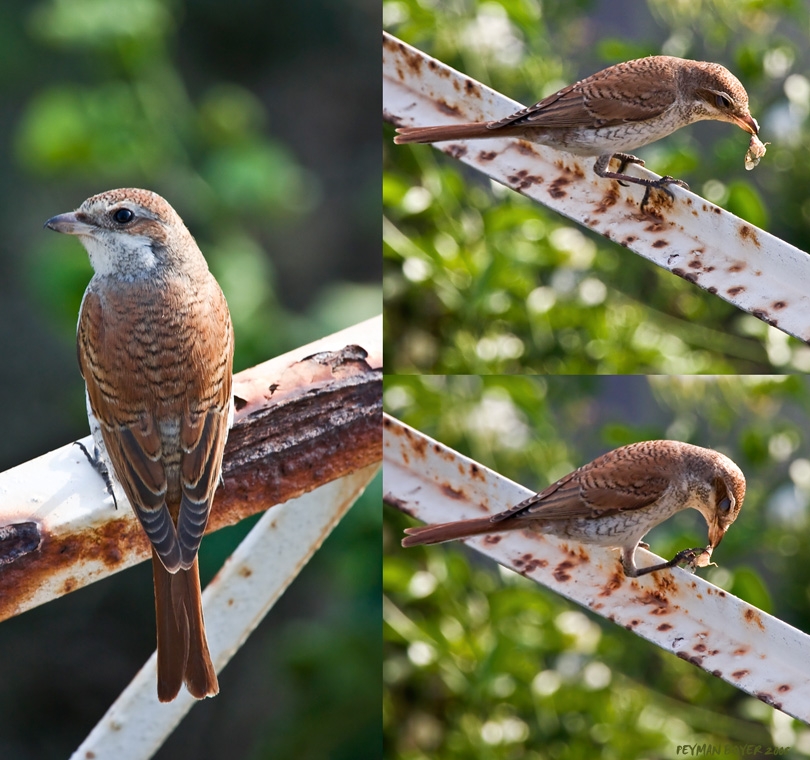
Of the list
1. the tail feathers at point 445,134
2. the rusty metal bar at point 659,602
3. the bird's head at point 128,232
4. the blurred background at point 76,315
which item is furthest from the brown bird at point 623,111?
the blurred background at point 76,315

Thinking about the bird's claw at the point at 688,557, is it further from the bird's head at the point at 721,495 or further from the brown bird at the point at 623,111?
the brown bird at the point at 623,111

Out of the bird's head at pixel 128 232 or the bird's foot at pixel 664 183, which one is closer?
the bird's head at pixel 128 232

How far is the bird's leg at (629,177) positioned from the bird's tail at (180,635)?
660 millimetres

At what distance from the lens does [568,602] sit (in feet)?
4.92

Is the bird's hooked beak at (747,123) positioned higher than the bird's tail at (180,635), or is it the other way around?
the bird's hooked beak at (747,123)

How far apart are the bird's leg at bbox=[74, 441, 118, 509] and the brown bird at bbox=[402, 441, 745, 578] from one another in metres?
0.36

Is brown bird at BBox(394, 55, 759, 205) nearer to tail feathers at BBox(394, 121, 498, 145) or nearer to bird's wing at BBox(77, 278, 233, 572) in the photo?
tail feathers at BBox(394, 121, 498, 145)

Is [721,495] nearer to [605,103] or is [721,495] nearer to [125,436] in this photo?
[605,103]

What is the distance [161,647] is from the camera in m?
1.28

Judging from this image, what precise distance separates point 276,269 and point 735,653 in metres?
1.50

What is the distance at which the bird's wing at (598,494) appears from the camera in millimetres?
1278

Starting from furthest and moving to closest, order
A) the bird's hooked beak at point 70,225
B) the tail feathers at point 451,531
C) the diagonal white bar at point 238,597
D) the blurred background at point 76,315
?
the blurred background at point 76,315
the diagonal white bar at point 238,597
the tail feathers at point 451,531
the bird's hooked beak at point 70,225

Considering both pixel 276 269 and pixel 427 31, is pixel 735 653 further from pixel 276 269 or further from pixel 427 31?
pixel 276 269

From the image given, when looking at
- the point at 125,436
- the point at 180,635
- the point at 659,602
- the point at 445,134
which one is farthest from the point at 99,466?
the point at 659,602
